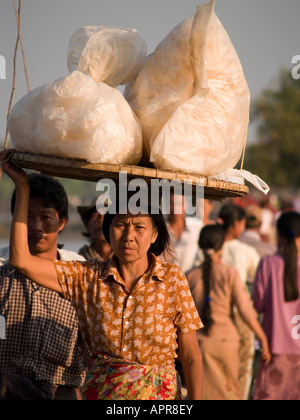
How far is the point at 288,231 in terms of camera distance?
568 cm

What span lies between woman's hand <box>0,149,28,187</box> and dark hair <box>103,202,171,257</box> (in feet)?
1.43

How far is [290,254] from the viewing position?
18.6 ft

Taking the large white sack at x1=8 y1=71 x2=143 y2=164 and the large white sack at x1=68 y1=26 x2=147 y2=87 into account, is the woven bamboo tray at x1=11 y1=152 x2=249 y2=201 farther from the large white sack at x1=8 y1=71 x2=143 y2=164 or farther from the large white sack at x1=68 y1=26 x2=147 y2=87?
the large white sack at x1=68 y1=26 x2=147 y2=87

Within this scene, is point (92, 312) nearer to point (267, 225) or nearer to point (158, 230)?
point (158, 230)

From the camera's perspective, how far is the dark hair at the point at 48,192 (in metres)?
3.21

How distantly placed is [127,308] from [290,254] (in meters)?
3.06

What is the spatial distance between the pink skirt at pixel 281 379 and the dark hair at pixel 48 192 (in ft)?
9.96

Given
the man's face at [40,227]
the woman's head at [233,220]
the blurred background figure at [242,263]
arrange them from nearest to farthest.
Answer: the man's face at [40,227]
the blurred background figure at [242,263]
the woman's head at [233,220]

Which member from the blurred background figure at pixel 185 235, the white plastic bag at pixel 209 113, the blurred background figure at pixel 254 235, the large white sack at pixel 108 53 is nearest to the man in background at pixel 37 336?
the large white sack at pixel 108 53

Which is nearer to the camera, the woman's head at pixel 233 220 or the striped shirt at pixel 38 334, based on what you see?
the striped shirt at pixel 38 334

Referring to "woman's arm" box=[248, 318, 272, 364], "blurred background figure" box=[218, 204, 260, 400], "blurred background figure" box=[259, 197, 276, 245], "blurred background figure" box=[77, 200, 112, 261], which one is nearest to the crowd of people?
"blurred background figure" box=[77, 200, 112, 261]

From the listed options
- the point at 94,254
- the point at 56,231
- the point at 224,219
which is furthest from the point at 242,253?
the point at 56,231

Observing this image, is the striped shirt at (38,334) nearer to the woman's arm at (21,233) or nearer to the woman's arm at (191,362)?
the woman's arm at (21,233)

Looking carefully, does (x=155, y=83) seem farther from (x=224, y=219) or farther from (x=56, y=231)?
(x=224, y=219)
